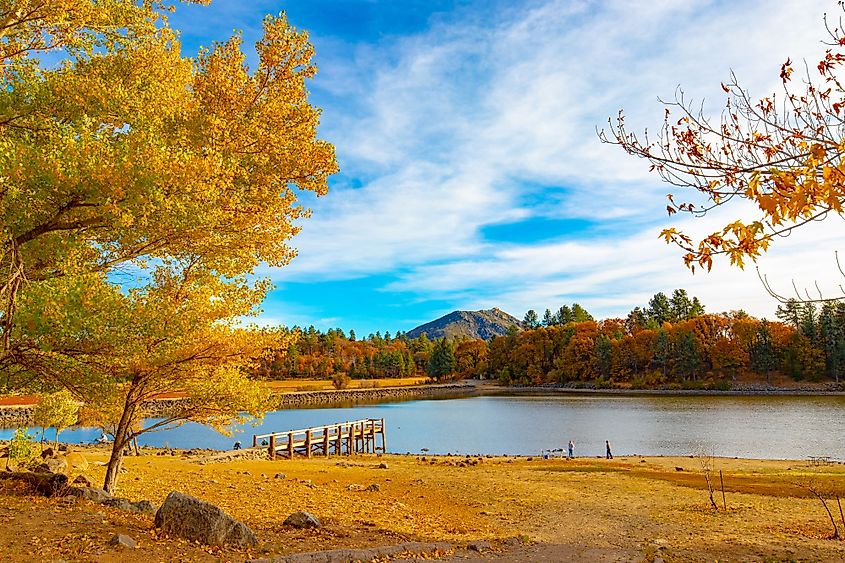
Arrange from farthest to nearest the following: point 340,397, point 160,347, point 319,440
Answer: point 340,397, point 319,440, point 160,347

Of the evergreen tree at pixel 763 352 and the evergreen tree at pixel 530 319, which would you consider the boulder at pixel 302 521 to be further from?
the evergreen tree at pixel 530 319

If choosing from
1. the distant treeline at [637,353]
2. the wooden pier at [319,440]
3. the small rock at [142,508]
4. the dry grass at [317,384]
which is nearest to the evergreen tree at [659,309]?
the distant treeline at [637,353]

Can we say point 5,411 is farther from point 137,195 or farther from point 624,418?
point 137,195

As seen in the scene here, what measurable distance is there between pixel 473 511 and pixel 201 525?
8312mm

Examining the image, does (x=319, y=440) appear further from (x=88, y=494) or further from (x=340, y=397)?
(x=340, y=397)

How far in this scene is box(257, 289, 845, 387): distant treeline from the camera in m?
86.7

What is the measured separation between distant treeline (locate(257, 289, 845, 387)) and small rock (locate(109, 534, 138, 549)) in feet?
206

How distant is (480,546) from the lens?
9547mm

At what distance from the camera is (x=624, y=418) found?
169 feet

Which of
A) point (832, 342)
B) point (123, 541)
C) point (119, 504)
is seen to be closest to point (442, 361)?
point (832, 342)

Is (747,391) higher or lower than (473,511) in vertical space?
higher

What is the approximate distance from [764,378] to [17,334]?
3977 inches

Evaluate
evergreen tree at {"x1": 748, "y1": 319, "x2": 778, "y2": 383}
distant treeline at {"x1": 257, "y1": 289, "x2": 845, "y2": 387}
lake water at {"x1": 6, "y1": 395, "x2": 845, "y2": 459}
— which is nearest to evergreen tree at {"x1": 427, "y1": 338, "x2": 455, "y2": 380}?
distant treeline at {"x1": 257, "y1": 289, "x2": 845, "y2": 387}

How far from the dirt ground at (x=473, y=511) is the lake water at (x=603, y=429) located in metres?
10.2
